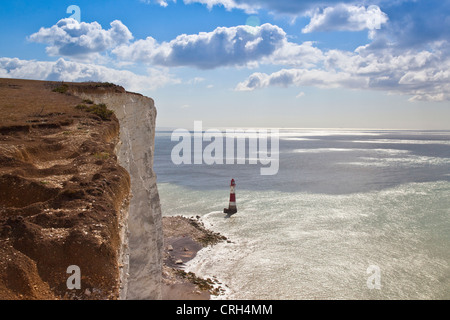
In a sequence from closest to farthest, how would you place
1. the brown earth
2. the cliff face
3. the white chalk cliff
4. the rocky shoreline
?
the brown earth, the cliff face, the white chalk cliff, the rocky shoreline

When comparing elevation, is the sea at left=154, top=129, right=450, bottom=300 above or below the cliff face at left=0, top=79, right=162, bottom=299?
below

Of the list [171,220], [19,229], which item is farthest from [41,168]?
[171,220]

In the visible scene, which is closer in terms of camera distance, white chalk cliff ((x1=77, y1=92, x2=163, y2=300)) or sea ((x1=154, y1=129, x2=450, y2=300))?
white chalk cliff ((x1=77, y1=92, x2=163, y2=300))

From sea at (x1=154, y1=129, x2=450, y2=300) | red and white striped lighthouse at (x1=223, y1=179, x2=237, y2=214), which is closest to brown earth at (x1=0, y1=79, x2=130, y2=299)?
sea at (x1=154, y1=129, x2=450, y2=300)

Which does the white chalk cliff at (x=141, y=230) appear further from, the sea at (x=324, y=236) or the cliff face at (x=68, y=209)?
the sea at (x=324, y=236)

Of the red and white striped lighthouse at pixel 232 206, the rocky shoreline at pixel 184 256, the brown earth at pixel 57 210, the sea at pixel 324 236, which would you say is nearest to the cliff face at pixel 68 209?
the brown earth at pixel 57 210

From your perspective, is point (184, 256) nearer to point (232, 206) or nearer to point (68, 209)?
point (232, 206)

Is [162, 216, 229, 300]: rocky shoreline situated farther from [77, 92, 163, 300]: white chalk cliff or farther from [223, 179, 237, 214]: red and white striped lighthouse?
[77, 92, 163, 300]: white chalk cliff
